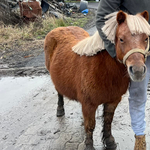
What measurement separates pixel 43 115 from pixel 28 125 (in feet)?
1.19

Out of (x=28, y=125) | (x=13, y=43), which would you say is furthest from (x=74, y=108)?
(x=13, y=43)

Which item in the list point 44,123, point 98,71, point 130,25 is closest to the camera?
point 130,25

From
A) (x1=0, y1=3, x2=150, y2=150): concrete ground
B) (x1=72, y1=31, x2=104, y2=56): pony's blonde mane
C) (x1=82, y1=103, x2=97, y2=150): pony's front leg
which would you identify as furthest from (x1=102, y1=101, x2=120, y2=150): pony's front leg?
(x1=72, y1=31, x2=104, y2=56): pony's blonde mane

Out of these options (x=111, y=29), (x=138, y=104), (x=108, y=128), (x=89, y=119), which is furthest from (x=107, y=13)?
(x=108, y=128)

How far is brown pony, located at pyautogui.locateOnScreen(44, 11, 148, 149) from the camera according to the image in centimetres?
175

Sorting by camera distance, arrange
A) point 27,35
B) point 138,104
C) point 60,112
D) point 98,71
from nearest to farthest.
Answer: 1. point 98,71
2. point 138,104
3. point 60,112
4. point 27,35

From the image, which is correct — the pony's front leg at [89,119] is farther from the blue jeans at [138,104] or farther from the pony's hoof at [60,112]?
the pony's hoof at [60,112]

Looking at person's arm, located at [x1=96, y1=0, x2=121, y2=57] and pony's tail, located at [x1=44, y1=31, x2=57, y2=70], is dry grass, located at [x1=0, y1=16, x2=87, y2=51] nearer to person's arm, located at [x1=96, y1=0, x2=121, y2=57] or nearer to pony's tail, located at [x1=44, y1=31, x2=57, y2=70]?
pony's tail, located at [x1=44, y1=31, x2=57, y2=70]

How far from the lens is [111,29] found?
1911mm

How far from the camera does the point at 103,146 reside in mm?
2826

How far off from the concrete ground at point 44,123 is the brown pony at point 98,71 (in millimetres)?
349

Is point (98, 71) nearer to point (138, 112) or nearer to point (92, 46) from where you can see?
point (92, 46)

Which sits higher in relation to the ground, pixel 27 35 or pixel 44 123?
pixel 27 35

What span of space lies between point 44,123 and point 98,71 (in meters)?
1.64
